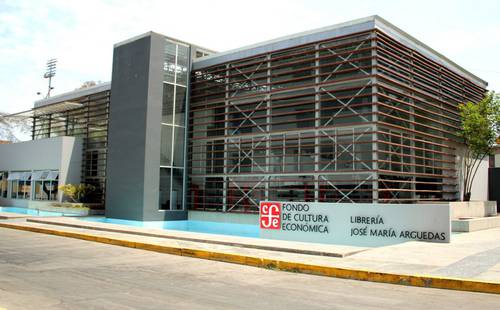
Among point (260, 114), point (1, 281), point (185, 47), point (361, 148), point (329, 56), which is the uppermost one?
point (185, 47)

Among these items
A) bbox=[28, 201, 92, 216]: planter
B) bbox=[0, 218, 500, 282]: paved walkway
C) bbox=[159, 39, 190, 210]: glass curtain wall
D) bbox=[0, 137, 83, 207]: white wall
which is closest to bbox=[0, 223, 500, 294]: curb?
bbox=[0, 218, 500, 282]: paved walkway

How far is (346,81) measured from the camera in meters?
20.5

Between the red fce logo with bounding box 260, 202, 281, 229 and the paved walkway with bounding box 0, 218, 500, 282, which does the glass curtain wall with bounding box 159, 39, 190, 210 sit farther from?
the paved walkway with bounding box 0, 218, 500, 282

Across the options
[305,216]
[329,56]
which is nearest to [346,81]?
[329,56]

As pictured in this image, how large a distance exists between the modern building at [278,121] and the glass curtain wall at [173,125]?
0.20ft

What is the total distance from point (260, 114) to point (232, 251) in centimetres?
1380

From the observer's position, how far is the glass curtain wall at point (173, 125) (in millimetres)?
25234

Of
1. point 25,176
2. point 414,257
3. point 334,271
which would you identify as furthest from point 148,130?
point 334,271

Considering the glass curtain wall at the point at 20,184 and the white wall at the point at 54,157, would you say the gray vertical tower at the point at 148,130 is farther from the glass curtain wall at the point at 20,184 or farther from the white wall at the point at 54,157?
the glass curtain wall at the point at 20,184

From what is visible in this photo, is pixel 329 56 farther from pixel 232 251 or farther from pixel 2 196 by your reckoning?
pixel 2 196

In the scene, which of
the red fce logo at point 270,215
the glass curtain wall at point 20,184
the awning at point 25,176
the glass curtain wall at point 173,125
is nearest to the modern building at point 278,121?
the glass curtain wall at point 173,125

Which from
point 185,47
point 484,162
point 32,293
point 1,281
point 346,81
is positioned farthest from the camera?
point 484,162

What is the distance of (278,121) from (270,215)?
810 centimetres

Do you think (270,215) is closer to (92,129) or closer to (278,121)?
(278,121)
